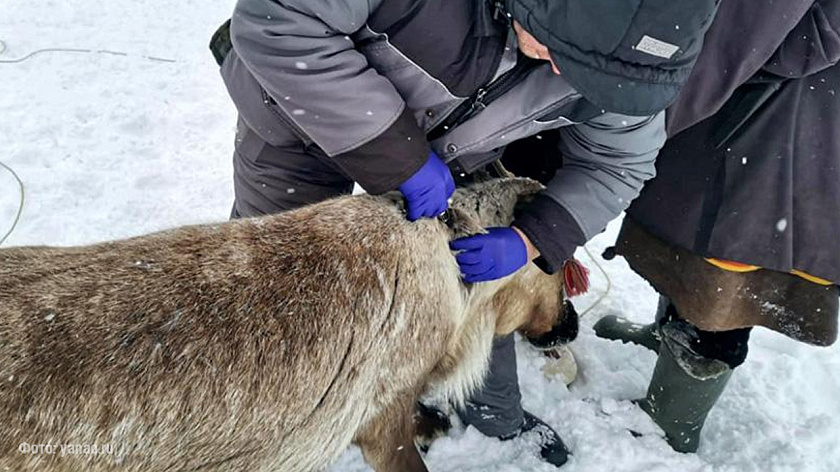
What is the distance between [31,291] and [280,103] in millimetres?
826

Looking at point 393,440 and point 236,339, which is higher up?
point 236,339

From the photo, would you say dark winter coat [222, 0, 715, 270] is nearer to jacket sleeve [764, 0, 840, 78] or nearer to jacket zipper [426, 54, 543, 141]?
jacket zipper [426, 54, 543, 141]

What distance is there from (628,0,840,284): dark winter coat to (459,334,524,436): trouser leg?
85 centimetres

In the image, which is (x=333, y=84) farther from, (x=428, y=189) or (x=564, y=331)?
(x=564, y=331)

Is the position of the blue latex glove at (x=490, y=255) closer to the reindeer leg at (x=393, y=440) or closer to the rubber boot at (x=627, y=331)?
the reindeer leg at (x=393, y=440)

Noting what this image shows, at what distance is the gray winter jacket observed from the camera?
194 cm

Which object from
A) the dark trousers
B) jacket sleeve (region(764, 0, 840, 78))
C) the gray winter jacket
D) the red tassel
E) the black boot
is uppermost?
jacket sleeve (region(764, 0, 840, 78))

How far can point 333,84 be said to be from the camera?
6.47ft

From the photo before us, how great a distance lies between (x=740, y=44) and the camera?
83.6 inches

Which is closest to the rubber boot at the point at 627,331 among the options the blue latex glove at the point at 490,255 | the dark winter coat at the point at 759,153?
the dark winter coat at the point at 759,153

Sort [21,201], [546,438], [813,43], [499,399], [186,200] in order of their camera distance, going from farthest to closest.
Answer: [186,200] → [21,201] → [546,438] → [499,399] → [813,43]

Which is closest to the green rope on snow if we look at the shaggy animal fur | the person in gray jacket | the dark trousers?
the dark trousers

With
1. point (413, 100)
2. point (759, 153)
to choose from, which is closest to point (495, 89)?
point (413, 100)

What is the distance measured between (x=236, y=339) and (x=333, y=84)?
2.42 ft
